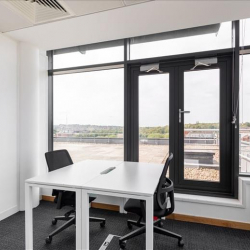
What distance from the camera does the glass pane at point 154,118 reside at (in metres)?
2.91

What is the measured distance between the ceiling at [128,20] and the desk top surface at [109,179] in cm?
186

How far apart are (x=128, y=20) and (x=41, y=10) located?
3.41 ft

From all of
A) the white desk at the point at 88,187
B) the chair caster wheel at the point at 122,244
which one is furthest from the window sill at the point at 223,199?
the chair caster wheel at the point at 122,244

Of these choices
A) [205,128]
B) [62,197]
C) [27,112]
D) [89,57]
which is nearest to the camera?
[62,197]

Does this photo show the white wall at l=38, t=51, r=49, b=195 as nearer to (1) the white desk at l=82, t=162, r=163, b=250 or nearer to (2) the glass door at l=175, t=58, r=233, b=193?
(1) the white desk at l=82, t=162, r=163, b=250

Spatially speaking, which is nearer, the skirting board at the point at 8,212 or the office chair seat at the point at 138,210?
the office chair seat at the point at 138,210

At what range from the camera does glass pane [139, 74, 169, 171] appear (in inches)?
115

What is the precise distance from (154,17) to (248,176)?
241 cm

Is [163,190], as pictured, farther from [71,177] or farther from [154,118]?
[154,118]

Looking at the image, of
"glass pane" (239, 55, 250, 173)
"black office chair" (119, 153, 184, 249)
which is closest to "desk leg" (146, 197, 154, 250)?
"black office chair" (119, 153, 184, 249)

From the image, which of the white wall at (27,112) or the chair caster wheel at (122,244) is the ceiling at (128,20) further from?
the chair caster wheel at (122,244)

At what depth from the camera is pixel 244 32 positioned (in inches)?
99.0

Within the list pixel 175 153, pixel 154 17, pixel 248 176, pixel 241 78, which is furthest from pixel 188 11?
pixel 248 176

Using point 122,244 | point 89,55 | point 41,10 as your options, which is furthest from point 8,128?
point 122,244
